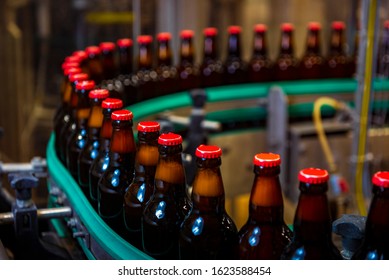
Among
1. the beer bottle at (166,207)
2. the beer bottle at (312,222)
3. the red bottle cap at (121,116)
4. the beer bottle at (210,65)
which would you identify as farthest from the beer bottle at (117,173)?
the beer bottle at (210,65)

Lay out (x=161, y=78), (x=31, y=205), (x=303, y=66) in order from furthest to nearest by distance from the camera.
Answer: (x=303, y=66) → (x=161, y=78) → (x=31, y=205)

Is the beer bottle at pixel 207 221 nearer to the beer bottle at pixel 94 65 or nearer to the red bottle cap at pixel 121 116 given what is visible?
the red bottle cap at pixel 121 116

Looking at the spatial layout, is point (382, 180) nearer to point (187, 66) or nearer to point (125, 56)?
point (125, 56)

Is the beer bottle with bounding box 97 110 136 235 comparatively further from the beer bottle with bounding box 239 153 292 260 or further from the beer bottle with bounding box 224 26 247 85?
the beer bottle with bounding box 224 26 247 85

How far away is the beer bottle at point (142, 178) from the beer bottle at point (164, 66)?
1.19 metres

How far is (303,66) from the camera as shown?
8.64ft

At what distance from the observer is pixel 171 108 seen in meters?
2.14

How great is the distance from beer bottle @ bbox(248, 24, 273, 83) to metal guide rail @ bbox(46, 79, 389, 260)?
0.06m

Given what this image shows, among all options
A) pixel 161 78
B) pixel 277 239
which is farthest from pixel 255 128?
pixel 277 239

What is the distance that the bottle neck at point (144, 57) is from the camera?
2.09m

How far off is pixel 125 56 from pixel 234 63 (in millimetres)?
591

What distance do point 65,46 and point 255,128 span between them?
3.48 feet
